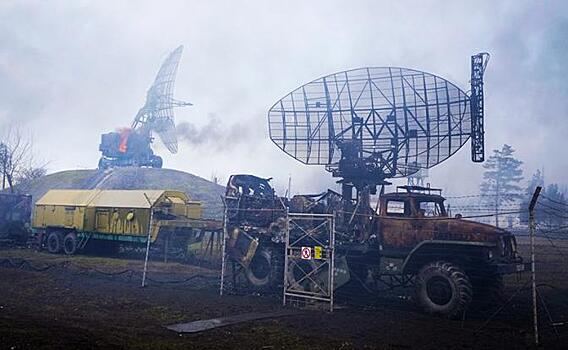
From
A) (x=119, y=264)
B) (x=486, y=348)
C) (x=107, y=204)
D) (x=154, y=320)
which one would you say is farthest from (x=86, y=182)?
(x=486, y=348)

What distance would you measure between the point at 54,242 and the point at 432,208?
21880 mm

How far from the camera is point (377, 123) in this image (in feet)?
64.0

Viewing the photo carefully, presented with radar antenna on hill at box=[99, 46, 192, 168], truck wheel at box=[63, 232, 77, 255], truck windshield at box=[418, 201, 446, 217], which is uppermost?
radar antenna on hill at box=[99, 46, 192, 168]

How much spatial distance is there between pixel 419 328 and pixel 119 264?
51.0 ft

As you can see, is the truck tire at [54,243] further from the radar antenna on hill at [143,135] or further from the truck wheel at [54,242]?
the radar antenna on hill at [143,135]

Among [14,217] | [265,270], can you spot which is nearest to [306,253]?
[265,270]

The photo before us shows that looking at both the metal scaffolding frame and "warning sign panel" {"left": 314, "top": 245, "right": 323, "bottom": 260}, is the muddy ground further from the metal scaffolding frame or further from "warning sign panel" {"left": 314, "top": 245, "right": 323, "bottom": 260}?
"warning sign panel" {"left": 314, "top": 245, "right": 323, "bottom": 260}

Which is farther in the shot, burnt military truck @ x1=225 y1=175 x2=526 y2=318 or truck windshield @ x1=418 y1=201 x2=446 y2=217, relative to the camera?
truck windshield @ x1=418 y1=201 x2=446 y2=217

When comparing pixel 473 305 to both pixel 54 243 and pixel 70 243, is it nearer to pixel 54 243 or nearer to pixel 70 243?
pixel 70 243

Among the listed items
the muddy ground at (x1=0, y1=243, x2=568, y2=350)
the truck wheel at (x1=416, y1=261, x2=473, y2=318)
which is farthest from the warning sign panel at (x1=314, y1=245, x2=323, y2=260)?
the truck wheel at (x1=416, y1=261, x2=473, y2=318)

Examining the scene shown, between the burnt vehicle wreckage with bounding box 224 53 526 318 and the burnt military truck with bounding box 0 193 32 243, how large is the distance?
62.8ft

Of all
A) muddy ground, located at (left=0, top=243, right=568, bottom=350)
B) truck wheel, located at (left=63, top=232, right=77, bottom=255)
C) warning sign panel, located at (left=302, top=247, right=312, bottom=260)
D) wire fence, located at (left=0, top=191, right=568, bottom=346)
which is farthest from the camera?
truck wheel, located at (left=63, top=232, right=77, bottom=255)

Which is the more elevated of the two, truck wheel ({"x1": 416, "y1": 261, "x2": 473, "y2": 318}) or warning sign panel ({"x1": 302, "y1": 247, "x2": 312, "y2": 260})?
warning sign panel ({"x1": 302, "y1": 247, "x2": 312, "y2": 260})

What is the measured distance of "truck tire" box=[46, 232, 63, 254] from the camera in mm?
27656
